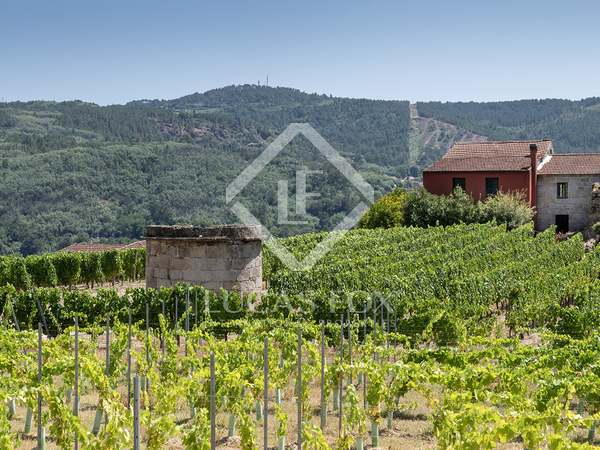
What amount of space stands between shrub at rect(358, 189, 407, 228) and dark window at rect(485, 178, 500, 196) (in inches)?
194

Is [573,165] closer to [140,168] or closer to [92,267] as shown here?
[92,267]

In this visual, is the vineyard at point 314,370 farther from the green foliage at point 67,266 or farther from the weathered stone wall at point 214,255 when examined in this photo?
the green foliage at point 67,266

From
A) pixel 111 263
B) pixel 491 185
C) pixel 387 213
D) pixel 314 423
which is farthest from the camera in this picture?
pixel 491 185

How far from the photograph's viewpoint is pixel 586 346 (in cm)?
1088

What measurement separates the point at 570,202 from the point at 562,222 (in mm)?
1194

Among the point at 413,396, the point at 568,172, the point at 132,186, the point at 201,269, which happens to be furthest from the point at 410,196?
the point at 132,186

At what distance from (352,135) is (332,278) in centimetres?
13077

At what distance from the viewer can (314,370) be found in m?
9.57

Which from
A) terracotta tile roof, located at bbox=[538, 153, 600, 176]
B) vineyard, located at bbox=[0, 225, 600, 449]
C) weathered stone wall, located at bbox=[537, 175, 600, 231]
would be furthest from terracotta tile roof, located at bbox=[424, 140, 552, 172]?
vineyard, located at bbox=[0, 225, 600, 449]

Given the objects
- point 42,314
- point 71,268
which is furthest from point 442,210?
point 42,314

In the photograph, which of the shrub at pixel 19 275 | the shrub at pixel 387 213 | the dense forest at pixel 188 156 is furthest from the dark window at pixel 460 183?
the shrub at pixel 19 275

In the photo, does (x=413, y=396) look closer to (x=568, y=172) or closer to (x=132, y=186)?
(x=568, y=172)

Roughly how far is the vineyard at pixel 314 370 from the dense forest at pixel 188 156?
26735 mm

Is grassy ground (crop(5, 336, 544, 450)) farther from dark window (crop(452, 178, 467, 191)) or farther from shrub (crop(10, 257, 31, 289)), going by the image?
dark window (crop(452, 178, 467, 191))
